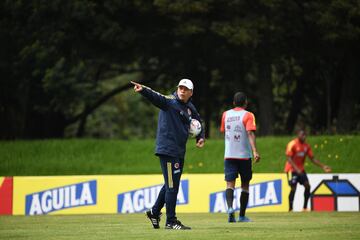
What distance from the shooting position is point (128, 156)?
104ft

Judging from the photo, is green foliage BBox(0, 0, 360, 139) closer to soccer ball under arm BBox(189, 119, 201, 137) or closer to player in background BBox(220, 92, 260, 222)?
player in background BBox(220, 92, 260, 222)

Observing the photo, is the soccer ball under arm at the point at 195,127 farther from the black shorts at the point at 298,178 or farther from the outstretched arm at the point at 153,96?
the black shorts at the point at 298,178

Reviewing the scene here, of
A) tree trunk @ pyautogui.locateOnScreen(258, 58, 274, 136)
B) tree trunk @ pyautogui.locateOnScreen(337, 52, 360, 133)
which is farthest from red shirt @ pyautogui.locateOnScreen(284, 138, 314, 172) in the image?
tree trunk @ pyautogui.locateOnScreen(337, 52, 360, 133)

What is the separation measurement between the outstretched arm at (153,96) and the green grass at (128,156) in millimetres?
16963

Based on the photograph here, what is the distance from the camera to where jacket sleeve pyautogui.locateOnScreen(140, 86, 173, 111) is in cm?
1245

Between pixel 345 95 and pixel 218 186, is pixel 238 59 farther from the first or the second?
pixel 218 186

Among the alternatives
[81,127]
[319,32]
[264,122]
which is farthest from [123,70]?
[319,32]

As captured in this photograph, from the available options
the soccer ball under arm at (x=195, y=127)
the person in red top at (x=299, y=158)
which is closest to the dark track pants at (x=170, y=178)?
the soccer ball under arm at (x=195, y=127)

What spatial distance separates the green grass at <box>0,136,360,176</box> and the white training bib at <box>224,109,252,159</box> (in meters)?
14.4

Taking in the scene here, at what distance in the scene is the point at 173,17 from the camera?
108 feet

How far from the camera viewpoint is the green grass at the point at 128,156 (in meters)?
30.2

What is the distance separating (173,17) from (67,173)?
270 inches

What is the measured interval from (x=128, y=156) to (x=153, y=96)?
1931cm

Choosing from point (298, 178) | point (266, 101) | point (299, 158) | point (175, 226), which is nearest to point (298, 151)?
point (299, 158)
